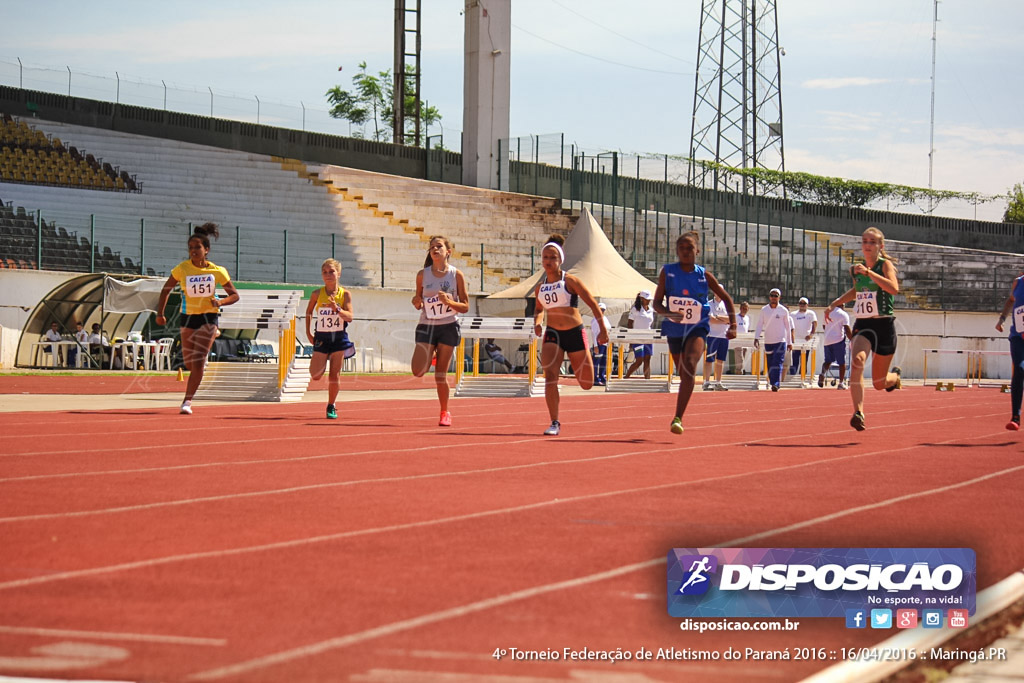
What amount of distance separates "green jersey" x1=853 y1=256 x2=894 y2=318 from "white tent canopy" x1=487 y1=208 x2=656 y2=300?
58.6ft

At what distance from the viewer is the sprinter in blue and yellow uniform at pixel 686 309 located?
12.3m

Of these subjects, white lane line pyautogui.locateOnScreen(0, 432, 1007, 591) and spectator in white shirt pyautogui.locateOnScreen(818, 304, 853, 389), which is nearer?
white lane line pyautogui.locateOnScreen(0, 432, 1007, 591)

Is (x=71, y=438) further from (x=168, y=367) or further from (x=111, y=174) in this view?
(x=111, y=174)

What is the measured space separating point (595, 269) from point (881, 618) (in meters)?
28.1

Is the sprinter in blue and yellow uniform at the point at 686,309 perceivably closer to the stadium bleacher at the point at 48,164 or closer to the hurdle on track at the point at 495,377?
the hurdle on track at the point at 495,377

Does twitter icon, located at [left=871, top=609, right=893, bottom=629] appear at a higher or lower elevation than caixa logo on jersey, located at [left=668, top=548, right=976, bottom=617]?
lower

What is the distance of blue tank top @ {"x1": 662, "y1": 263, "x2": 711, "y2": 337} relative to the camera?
1226cm

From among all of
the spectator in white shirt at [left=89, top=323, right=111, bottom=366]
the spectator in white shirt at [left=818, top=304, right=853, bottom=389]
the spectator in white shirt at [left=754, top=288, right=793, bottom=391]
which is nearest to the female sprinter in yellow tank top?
the spectator in white shirt at [left=754, top=288, right=793, bottom=391]

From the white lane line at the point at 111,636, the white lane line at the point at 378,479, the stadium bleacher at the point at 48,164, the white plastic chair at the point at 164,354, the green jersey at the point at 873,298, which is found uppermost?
the stadium bleacher at the point at 48,164

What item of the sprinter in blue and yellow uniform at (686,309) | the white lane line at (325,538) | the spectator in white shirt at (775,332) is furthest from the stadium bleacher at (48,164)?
the white lane line at (325,538)

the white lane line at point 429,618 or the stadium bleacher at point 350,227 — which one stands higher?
the stadium bleacher at point 350,227

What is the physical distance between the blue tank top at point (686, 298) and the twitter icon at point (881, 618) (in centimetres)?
821

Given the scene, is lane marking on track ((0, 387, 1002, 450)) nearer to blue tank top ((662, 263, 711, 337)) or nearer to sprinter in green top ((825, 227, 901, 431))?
blue tank top ((662, 263, 711, 337))

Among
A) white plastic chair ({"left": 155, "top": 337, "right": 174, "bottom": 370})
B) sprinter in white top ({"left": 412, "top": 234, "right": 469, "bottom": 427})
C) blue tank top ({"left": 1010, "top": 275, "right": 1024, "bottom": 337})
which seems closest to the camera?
blue tank top ({"left": 1010, "top": 275, "right": 1024, "bottom": 337})
